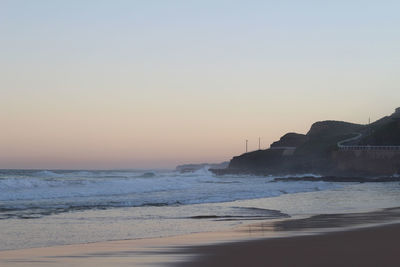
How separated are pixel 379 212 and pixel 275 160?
3977 inches

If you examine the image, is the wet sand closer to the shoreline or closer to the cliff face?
the shoreline

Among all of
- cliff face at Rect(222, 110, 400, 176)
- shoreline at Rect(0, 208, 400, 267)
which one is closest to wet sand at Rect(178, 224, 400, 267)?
shoreline at Rect(0, 208, 400, 267)

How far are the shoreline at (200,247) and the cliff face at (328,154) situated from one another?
6748cm

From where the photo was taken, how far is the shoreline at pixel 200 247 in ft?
27.1

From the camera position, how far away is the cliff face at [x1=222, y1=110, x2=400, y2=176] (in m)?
78.9

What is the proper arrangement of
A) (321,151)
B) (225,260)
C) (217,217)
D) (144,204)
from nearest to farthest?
(225,260)
(217,217)
(144,204)
(321,151)

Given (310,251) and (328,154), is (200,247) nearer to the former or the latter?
(310,251)

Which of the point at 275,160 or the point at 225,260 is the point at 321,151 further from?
the point at 225,260

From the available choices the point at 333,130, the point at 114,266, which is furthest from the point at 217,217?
the point at 333,130

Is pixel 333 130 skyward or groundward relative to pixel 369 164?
skyward

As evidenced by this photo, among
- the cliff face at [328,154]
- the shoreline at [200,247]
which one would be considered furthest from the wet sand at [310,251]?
the cliff face at [328,154]

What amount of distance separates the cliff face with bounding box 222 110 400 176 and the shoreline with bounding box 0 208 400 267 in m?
67.5

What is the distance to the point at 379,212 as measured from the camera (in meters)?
17.3

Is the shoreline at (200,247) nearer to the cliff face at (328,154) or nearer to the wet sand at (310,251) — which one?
the wet sand at (310,251)
